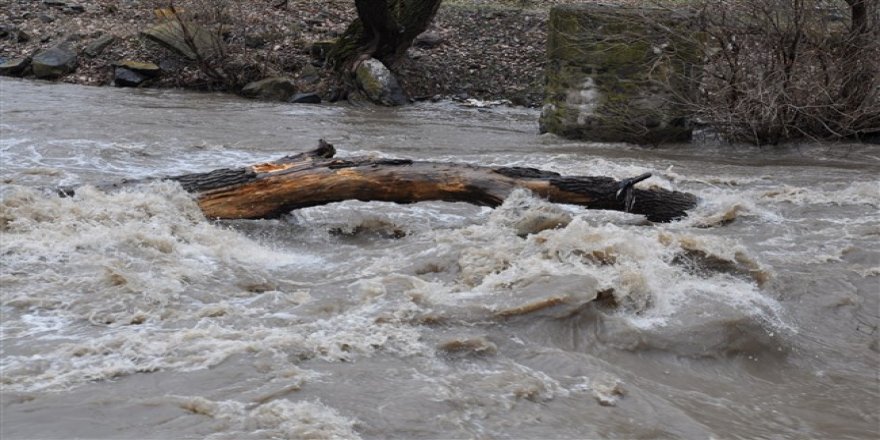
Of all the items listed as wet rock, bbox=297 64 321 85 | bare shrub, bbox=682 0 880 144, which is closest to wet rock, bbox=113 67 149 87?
wet rock, bbox=297 64 321 85

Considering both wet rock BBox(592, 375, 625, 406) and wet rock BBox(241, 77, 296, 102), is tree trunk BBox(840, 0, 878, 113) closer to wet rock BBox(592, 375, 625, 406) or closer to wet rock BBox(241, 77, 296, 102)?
wet rock BBox(592, 375, 625, 406)

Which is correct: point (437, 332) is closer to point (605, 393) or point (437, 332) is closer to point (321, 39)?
point (605, 393)

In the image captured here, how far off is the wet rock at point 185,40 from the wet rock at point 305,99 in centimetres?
198

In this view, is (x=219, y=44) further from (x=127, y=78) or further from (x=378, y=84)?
(x=378, y=84)

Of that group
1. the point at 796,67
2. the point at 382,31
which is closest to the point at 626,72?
the point at 796,67

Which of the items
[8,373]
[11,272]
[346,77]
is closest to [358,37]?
[346,77]

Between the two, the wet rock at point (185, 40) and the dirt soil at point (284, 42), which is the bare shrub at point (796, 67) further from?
the wet rock at point (185, 40)

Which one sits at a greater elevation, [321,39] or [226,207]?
[321,39]

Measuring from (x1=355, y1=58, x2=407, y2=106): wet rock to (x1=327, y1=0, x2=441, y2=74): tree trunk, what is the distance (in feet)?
1.23

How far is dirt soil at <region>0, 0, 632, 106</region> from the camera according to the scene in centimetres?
1639

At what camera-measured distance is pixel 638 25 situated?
11562mm

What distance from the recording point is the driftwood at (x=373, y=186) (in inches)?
268

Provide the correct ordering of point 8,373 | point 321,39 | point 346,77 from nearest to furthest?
point 8,373 < point 346,77 < point 321,39

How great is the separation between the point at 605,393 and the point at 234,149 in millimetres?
7097
